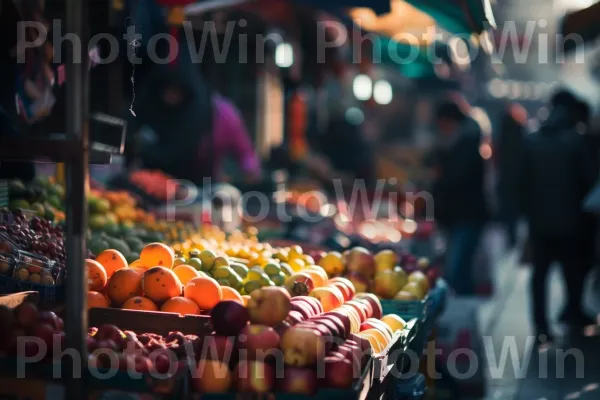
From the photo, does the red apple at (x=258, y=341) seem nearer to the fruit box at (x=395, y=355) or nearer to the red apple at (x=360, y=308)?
the fruit box at (x=395, y=355)

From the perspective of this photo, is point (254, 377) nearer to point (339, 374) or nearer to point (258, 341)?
point (258, 341)

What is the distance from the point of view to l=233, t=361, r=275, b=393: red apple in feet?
11.2

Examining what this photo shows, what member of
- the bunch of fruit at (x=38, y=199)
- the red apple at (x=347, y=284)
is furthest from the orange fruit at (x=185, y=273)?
the bunch of fruit at (x=38, y=199)

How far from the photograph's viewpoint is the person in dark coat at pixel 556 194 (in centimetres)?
913

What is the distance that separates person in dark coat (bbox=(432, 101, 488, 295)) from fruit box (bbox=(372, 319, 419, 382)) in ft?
19.9

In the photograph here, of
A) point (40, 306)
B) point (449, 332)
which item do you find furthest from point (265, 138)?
point (40, 306)

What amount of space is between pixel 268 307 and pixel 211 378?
461 mm

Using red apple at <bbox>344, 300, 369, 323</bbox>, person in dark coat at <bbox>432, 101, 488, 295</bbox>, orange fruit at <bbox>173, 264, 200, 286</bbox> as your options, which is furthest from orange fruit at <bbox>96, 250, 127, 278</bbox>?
person in dark coat at <bbox>432, 101, 488, 295</bbox>

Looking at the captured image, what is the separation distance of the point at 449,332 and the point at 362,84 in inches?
272

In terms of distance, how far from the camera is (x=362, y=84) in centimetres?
1393

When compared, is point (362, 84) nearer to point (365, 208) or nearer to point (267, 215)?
point (365, 208)

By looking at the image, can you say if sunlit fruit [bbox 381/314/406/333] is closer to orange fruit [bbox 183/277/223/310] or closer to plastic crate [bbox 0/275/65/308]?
orange fruit [bbox 183/277/223/310]

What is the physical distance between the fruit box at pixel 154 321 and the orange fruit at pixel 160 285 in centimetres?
22

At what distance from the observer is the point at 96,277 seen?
4234 mm
